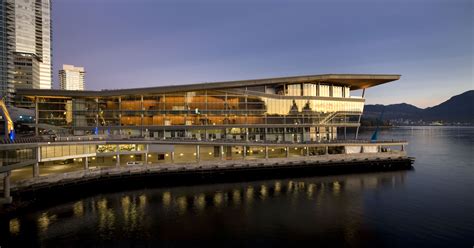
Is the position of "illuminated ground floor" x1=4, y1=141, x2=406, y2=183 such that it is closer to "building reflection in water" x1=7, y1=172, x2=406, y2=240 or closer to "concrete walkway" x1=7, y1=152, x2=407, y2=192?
"concrete walkway" x1=7, y1=152, x2=407, y2=192

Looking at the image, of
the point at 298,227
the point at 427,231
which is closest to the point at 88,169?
the point at 298,227

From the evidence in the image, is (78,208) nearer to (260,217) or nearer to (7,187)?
(7,187)

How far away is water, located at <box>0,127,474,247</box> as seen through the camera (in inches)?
1262

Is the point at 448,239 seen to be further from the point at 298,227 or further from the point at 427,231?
the point at 298,227

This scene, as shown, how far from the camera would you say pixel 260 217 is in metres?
38.6

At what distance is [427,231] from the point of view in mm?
35094

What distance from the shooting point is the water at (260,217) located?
105 ft

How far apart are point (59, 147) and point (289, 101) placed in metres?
57.7

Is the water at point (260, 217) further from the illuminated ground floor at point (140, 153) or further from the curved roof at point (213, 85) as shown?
the curved roof at point (213, 85)

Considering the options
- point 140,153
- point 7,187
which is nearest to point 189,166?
point 140,153

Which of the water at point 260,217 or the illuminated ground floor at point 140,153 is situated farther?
the illuminated ground floor at point 140,153

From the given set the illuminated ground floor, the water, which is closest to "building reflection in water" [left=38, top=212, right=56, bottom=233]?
the water

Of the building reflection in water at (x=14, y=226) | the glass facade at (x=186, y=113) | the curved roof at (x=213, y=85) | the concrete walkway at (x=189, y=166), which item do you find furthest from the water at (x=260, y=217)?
the curved roof at (x=213, y=85)

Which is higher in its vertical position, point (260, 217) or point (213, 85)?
point (213, 85)
